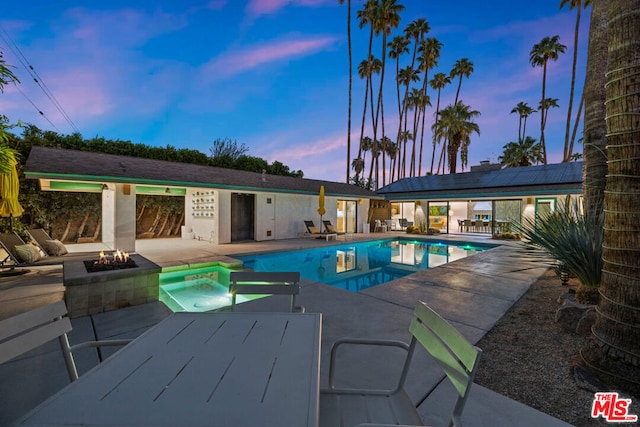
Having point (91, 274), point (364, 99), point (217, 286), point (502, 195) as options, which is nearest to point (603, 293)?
point (91, 274)

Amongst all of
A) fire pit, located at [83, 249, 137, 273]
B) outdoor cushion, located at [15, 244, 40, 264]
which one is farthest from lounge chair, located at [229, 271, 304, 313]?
outdoor cushion, located at [15, 244, 40, 264]

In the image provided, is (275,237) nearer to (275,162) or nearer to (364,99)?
(275,162)

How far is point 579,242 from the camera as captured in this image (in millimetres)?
3764

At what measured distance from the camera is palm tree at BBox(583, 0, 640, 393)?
2260mm

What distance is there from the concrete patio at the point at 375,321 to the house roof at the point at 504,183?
10.4m

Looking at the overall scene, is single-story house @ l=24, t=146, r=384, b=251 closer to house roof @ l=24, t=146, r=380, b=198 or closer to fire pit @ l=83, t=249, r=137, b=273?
house roof @ l=24, t=146, r=380, b=198

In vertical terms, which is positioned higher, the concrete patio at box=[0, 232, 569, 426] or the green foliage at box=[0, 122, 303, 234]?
the green foliage at box=[0, 122, 303, 234]

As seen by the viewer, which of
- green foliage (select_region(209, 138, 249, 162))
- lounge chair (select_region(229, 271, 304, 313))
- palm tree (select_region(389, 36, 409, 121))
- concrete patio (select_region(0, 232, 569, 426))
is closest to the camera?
concrete patio (select_region(0, 232, 569, 426))

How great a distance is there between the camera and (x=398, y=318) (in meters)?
4.01

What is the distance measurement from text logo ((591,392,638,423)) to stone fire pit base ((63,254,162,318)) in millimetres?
5721

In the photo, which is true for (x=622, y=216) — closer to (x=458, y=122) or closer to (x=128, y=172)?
(x=128, y=172)

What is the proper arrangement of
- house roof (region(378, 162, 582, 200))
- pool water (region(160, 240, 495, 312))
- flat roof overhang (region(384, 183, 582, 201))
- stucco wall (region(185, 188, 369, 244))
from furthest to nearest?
1. house roof (region(378, 162, 582, 200))
2. flat roof overhang (region(384, 183, 582, 201))
3. stucco wall (region(185, 188, 369, 244))
4. pool water (region(160, 240, 495, 312))

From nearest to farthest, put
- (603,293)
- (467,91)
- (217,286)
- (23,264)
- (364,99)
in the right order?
(603,293) < (23,264) < (217,286) < (364,99) < (467,91)

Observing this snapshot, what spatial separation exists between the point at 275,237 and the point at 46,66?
18009 mm
